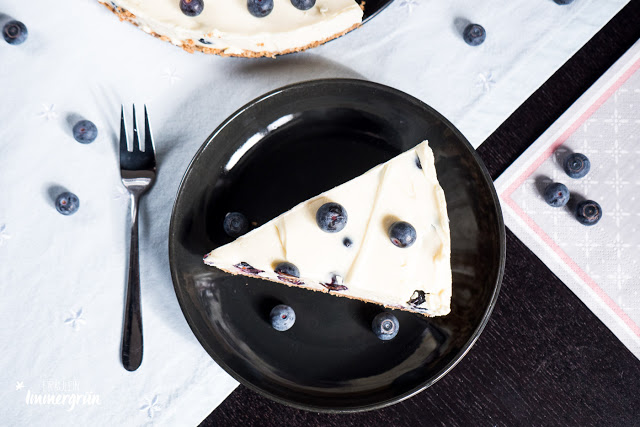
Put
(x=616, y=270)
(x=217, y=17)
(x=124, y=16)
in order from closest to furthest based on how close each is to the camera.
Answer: (x=217, y=17), (x=124, y=16), (x=616, y=270)

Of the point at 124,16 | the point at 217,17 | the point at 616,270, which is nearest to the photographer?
the point at 217,17

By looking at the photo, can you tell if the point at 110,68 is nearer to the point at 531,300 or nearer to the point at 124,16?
the point at 124,16

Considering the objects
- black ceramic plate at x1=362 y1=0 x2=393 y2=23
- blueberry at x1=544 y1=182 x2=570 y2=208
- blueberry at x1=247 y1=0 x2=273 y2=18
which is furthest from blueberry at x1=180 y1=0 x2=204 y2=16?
blueberry at x1=544 y1=182 x2=570 y2=208

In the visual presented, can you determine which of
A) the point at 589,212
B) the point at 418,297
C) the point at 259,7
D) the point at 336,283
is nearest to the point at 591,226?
the point at 589,212

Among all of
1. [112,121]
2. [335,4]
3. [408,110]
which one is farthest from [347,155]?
[112,121]

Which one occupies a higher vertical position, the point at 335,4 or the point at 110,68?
the point at 335,4

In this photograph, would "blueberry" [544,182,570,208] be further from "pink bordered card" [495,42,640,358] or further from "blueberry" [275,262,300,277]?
"blueberry" [275,262,300,277]

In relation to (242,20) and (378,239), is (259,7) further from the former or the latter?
(378,239)
